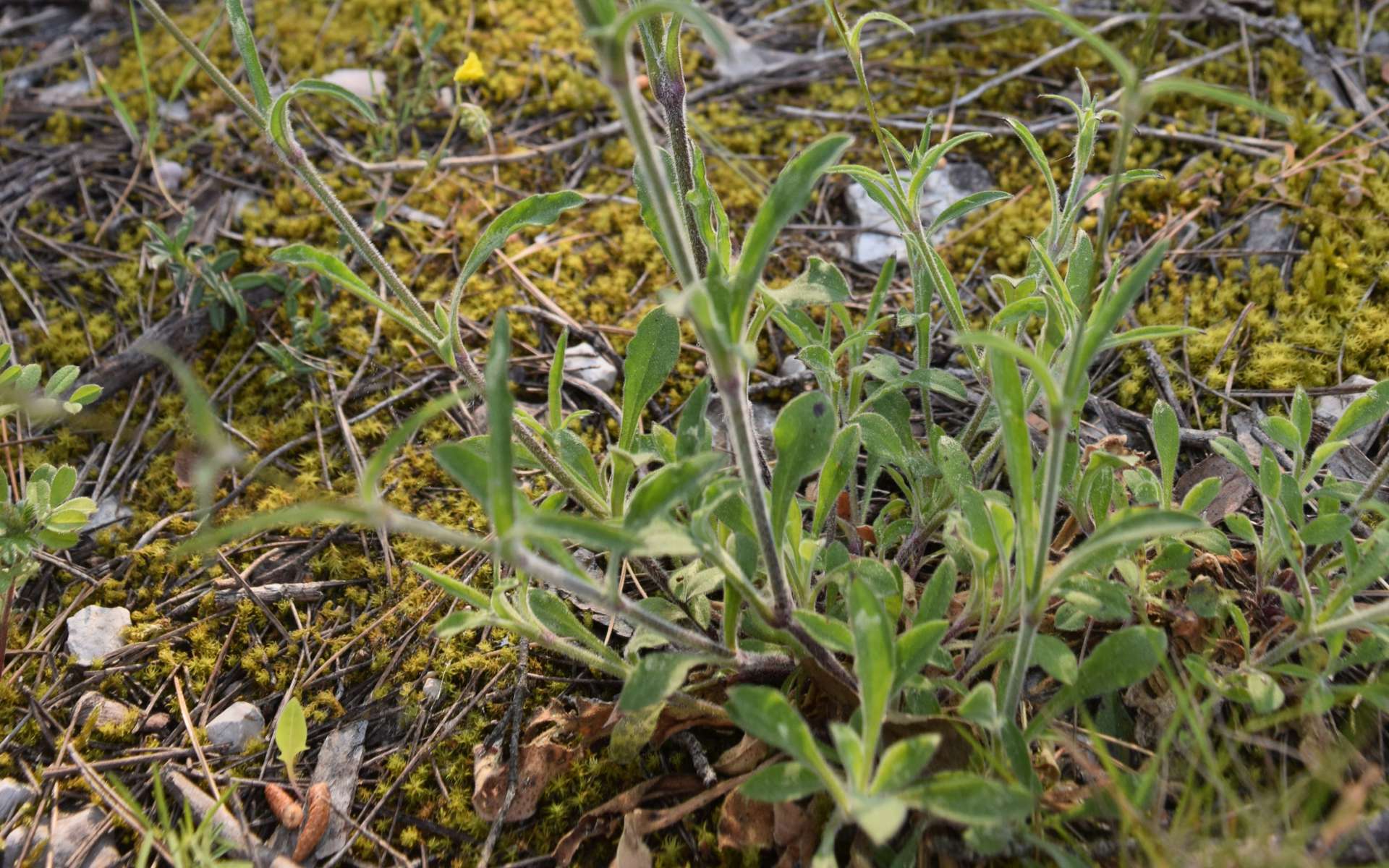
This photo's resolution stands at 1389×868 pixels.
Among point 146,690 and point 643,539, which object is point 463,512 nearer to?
point 146,690

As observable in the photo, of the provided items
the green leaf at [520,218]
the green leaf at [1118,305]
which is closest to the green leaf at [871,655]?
the green leaf at [1118,305]

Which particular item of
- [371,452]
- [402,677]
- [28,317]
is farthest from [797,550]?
[28,317]

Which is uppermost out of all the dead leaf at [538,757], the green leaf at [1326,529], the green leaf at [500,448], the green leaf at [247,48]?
the green leaf at [247,48]

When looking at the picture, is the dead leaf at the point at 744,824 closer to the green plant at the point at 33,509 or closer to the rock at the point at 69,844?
the rock at the point at 69,844

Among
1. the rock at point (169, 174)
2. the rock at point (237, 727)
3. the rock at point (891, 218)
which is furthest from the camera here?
the rock at point (169, 174)

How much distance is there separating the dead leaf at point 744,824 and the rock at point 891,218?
1908 mm

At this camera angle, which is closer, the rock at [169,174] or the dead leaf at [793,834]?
the dead leaf at [793,834]

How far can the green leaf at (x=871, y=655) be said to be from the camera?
4.75 feet

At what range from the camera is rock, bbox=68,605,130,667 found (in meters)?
2.28

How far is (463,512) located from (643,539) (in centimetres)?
125

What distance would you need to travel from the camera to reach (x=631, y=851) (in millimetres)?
1792

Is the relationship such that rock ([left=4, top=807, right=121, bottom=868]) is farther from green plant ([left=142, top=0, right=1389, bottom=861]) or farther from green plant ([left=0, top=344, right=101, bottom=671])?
green plant ([left=142, top=0, right=1389, bottom=861])

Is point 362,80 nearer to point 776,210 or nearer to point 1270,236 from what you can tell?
point 776,210

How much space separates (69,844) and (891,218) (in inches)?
113
